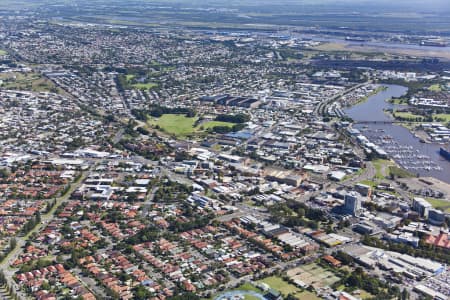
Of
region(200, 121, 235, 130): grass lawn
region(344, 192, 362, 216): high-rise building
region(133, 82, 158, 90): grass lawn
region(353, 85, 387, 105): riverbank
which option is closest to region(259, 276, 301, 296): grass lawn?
region(344, 192, 362, 216): high-rise building

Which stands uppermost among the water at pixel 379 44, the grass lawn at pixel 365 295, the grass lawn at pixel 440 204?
the water at pixel 379 44

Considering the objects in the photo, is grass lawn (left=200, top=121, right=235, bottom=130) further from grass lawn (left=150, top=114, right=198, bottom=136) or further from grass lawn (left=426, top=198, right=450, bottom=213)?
grass lawn (left=426, top=198, right=450, bottom=213)

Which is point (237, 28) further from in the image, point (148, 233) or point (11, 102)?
point (148, 233)

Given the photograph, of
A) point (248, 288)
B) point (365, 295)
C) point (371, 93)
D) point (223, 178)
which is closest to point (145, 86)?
point (371, 93)

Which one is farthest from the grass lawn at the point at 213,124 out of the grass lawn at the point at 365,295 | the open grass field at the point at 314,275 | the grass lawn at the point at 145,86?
the grass lawn at the point at 365,295

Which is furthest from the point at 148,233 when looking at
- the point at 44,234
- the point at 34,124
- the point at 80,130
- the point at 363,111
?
the point at 363,111

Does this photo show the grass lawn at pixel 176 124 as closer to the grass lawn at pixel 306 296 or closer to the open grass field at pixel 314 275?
the open grass field at pixel 314 275

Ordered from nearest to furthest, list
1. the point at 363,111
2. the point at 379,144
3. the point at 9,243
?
the point at 9,243 < the point at 379,144 < the point at 363,111

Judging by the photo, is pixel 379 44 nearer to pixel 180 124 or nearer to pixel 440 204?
pixel 180 124
